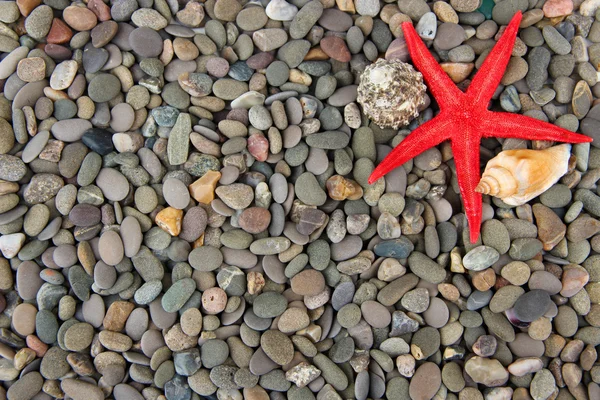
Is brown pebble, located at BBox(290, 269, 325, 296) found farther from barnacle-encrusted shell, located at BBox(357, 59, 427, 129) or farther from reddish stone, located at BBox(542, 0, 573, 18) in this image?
reddish stone, located at BBox(542, 0, 573, 18)

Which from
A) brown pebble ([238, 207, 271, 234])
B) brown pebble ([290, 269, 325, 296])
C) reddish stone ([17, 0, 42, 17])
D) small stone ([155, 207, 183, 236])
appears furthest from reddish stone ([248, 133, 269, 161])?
reddish stone ([17, 0, 42, 17])

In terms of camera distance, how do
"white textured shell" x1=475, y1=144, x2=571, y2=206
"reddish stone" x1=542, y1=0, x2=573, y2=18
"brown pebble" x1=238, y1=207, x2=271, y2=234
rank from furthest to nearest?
1. "reddish stone" x1=542, y1=0, x2=573, y2=18
2. "brown pebble" x1=238, y1=207, x2=271, y2=234
3. "white textured shell" x1=475, y1=144, x2=571, y2=206

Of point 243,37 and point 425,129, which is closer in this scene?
point 425,129

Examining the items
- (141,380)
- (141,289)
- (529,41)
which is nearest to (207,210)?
(141,289)

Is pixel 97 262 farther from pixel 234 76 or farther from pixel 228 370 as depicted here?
pixel 234 76

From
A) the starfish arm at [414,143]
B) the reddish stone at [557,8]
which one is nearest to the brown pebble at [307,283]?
the starfish arm at [414,143]

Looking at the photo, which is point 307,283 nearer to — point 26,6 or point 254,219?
point 254,219
